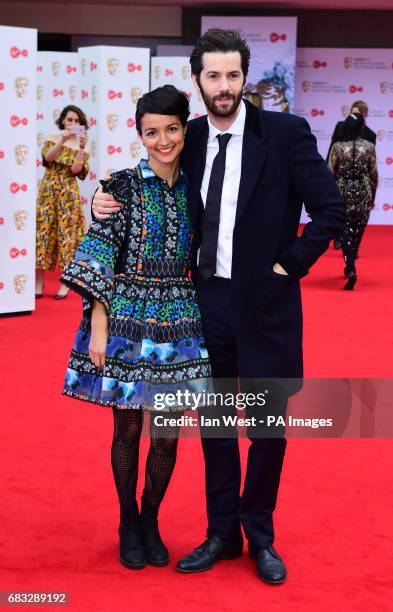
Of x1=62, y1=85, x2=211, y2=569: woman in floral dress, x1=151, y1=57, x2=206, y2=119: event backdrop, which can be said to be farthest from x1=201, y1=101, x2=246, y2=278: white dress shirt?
x1=151, y1=57, x2=206, y2=119: event backdrop

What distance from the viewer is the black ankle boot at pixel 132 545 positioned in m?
3.12

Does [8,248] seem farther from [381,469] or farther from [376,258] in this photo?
[376,258]

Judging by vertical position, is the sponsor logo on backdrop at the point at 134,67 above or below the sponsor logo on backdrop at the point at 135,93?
above

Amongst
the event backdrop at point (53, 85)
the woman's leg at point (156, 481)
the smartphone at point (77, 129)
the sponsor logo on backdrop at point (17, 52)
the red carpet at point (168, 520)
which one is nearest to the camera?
the red carpet at point (168, 520)

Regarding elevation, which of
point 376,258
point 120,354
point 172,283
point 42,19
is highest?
point 42,19

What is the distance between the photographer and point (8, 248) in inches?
299

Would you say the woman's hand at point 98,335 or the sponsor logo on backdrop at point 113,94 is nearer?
the woman's hand at point 98,335

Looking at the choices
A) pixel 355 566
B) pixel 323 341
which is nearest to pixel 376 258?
pixel 323 341

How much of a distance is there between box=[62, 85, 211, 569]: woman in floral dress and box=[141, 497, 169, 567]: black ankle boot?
334mm

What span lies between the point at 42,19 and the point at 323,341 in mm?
11760

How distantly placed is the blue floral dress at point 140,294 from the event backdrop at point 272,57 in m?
13.5

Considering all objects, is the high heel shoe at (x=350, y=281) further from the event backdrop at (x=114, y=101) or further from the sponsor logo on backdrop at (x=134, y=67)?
the sponsor logo on backdrop at (x=134, y=67)

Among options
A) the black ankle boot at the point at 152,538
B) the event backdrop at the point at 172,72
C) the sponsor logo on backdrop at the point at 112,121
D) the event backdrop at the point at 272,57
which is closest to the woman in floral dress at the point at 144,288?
the black ankle boot at the point at 152,538

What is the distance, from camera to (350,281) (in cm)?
933
